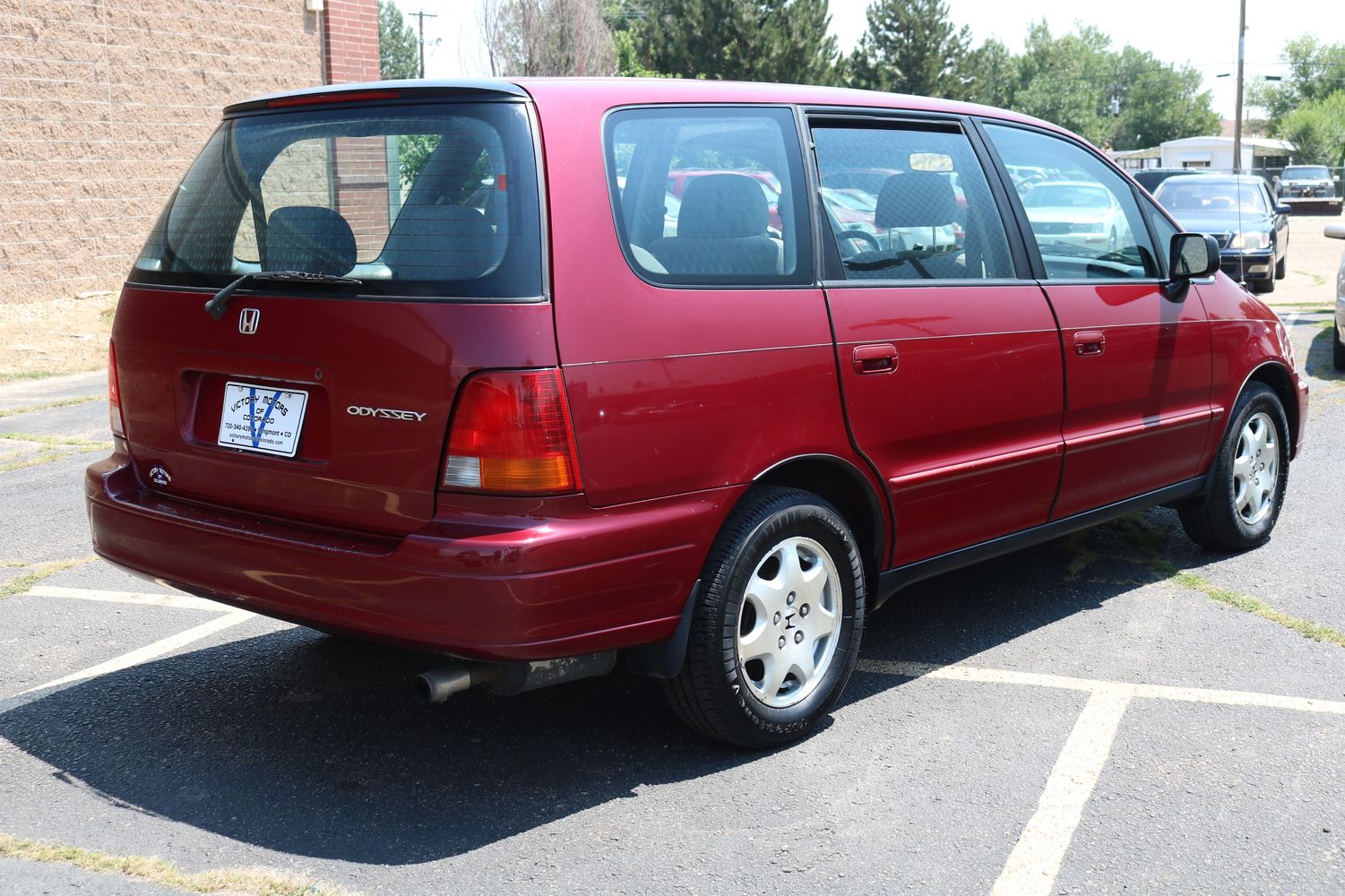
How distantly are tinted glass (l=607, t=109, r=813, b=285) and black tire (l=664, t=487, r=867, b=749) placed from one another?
2.11ft

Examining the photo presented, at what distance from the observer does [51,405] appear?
10.3 metres

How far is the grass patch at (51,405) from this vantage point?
32.5 feet

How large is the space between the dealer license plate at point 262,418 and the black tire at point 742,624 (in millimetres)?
1137

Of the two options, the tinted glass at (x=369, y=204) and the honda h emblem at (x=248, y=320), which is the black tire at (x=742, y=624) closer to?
the tinted glass at (x=369, y=204)

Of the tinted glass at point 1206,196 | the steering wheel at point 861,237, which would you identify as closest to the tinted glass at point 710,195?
the steering wheel at point 861,237

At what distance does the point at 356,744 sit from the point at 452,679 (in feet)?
2.65

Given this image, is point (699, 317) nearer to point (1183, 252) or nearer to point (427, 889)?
point (427, 889)

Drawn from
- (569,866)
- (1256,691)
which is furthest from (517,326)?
(1256,691)

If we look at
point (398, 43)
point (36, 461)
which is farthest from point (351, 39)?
point (398, 43)

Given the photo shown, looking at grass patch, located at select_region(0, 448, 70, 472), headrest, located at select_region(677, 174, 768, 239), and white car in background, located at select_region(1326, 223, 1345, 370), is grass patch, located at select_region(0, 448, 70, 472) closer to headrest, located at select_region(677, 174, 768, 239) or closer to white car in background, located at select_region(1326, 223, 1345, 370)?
→ headrest, located at select_region(677, 174, 768, 239)

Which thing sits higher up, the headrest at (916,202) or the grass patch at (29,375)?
the headrest at (916,202)

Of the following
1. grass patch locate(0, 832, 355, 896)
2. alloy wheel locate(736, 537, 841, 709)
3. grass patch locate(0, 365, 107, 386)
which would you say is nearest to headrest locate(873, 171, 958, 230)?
alloy wheel locate(736, 537, 841, 709)

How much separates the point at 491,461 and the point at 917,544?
5.35 feet

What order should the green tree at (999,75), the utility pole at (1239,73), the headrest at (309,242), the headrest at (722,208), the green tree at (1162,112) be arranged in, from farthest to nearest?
1. the green tree at (1162,112)
2. the green tree at (999,75)
3. the utility pole at (1239,73)
4. the headrest at (722,208)
5. the headrest at (309,242)
